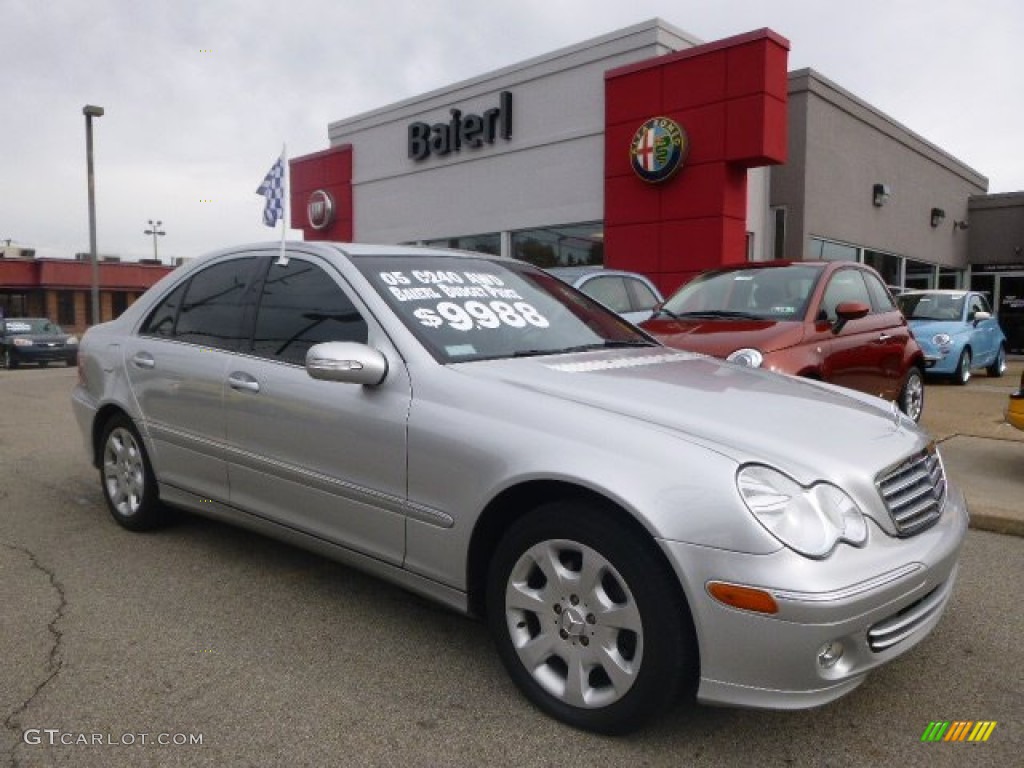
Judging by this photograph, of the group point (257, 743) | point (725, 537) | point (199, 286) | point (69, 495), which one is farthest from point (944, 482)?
point (69, 495)

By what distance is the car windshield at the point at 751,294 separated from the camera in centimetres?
623

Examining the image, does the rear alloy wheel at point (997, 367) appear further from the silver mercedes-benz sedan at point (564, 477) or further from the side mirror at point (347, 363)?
the side mirror at point (347, 363)

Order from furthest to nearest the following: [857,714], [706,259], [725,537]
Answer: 1. [706,259]
2. [857,714]
3. [725,537]

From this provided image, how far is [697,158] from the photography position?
501 inches

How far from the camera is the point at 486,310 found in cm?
345

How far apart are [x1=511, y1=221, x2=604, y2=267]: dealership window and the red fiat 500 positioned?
756cm

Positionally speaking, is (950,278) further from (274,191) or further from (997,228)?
(274,191)

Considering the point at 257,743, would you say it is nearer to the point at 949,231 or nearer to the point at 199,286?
the point at 199,286

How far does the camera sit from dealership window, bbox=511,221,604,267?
14648mm

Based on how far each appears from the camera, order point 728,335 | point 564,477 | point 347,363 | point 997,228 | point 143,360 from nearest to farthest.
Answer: point 564,477 → point 347,363 → point 143,360 → point 728,335 → point 997,228

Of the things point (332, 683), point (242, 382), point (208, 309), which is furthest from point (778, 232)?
point (332, 683)

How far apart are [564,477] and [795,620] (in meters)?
0.74

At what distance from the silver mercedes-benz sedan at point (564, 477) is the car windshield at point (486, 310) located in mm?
13

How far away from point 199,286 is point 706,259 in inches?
380
